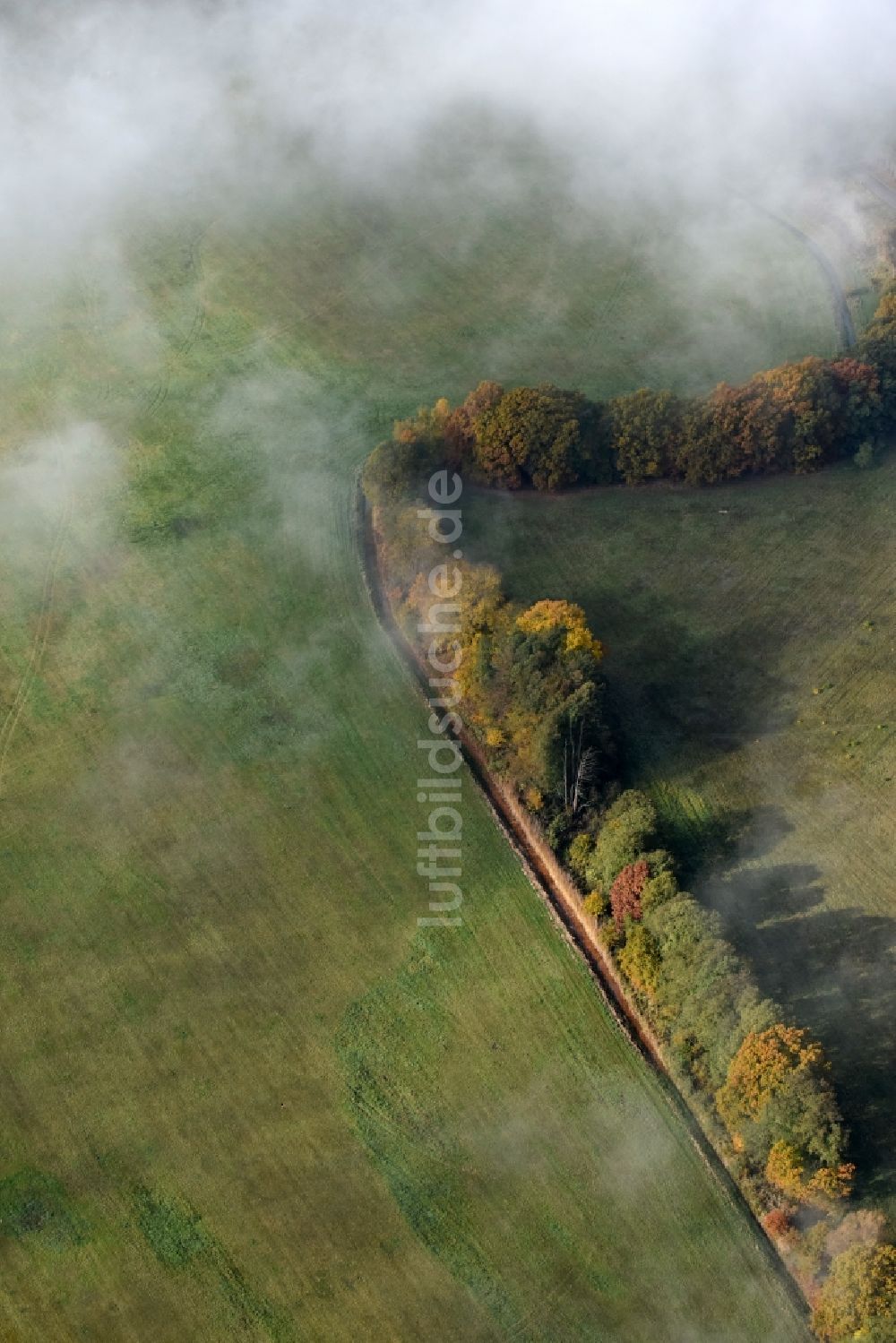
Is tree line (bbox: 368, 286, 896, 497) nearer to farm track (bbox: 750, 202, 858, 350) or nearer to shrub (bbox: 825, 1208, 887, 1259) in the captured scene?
farm track (bbox: 750, 202, 858, 350)

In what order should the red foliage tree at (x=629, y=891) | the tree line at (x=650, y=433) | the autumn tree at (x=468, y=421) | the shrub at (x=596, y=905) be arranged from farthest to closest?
the autumn tree at (x=468, y=421), the tree line at (x=650, y=433), the shrub at (x=596, y=905), the red foliage tree at (x=629, y=891)

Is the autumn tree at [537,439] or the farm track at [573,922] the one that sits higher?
the autumn tree at [537,439]

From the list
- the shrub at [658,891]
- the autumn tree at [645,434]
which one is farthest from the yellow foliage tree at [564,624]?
the autumn tree at [645,434]

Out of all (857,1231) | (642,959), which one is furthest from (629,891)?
(857,1231)

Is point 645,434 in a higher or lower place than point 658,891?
higher

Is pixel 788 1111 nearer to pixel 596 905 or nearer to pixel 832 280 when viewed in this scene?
pixel 596 905

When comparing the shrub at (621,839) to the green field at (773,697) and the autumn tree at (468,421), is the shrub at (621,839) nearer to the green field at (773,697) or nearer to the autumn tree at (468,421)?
the green field at (773,697)

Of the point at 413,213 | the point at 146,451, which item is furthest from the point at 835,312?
the point at 146,451
